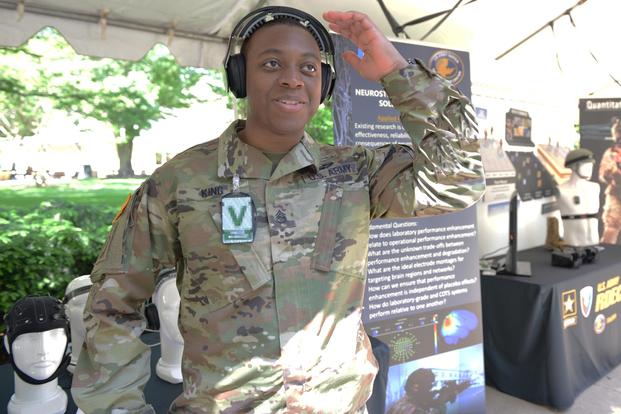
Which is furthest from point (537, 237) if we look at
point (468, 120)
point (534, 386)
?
point (468, 120)

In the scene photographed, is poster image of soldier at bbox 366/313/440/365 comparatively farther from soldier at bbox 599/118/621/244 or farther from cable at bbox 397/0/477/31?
soldier at bbox 599/118/621/244

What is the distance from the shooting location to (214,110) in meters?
5.39

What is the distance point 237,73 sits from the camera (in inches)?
40.1

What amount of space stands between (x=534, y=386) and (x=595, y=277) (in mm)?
→ 915

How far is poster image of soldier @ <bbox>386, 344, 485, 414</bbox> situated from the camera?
2545 millimetres

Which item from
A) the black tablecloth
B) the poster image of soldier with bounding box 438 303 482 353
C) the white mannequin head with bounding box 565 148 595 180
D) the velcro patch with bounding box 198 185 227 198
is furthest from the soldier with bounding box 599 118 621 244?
the velcro patch with bounding box 198 185 227 198

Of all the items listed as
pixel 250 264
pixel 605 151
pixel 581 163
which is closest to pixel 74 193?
pixel 250 264

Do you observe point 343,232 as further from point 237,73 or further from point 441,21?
point 441,21

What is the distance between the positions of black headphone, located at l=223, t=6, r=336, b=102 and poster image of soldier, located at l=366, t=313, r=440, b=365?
1.72 meters

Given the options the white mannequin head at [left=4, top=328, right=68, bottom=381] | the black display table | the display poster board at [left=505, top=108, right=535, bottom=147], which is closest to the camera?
the white mannequin head at [left=4, top=328, right=68, bottom=381]

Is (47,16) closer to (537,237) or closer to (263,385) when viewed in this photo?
(263,385)

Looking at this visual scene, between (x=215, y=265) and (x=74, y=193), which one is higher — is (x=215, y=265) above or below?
below

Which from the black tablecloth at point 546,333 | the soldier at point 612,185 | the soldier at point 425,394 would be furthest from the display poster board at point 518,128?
the soldier at point 425,394

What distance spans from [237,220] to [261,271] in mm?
113
